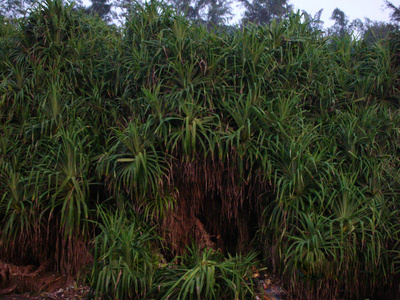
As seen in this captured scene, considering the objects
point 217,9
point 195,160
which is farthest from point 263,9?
point 195,160

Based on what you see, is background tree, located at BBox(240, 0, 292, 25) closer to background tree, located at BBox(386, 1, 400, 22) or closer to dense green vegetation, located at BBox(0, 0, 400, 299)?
background tree, located at BBox(386, 1, 400, 22)

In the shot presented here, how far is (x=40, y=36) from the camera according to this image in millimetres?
5832

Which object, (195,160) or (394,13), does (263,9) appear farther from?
(195,160)

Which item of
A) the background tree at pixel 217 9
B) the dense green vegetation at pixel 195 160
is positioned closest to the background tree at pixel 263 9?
the background tree at pixel 217 9

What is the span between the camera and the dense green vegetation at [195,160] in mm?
4160

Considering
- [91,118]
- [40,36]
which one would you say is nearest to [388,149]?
[91,118]

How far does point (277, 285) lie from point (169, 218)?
1386mm

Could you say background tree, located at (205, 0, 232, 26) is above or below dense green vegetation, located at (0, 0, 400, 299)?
above

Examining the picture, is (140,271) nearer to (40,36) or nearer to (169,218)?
(169,218)

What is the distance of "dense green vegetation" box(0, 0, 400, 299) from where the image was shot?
4160mm

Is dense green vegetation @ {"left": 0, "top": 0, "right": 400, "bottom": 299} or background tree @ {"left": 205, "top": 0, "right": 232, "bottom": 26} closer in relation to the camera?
dense green vegetation @ {"left": 0, "top": 0, "right": 400, "bottom": 299}

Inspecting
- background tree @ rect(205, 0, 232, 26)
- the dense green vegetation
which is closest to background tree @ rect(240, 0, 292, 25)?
background tree @ rect(205, 0, 232, 26)

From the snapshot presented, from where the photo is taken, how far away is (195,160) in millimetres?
4617

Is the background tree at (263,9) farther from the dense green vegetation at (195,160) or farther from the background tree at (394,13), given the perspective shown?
the dense green vegetation at (195,160)
